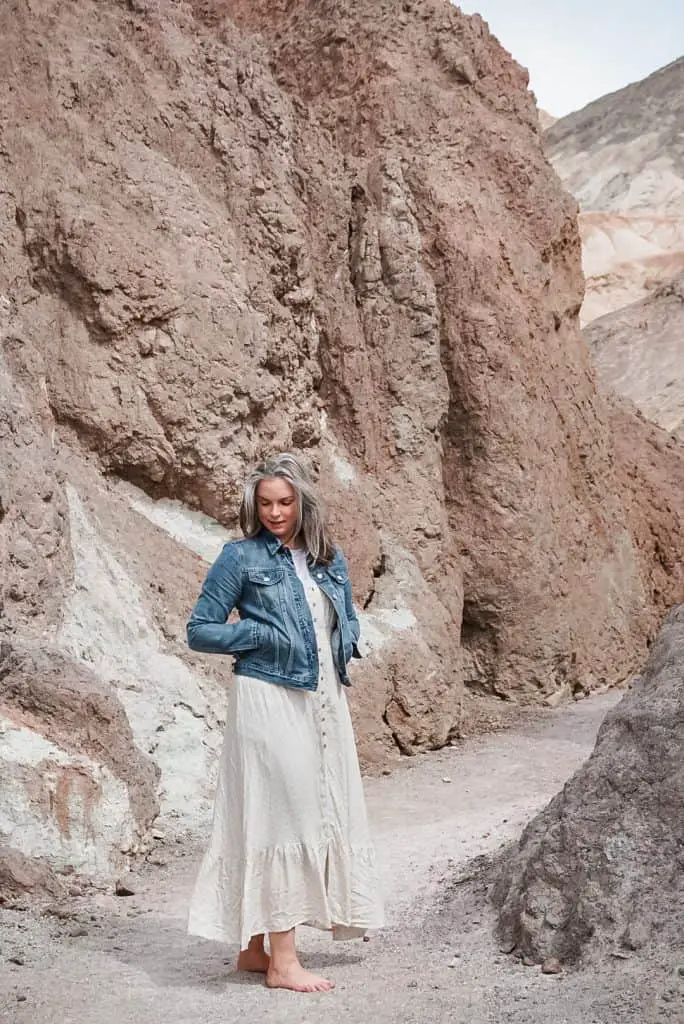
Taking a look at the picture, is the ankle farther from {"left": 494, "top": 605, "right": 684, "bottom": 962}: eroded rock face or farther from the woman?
{"left": 494, "top": 605, "right": 684, "bottom": 962}: eroded rock face

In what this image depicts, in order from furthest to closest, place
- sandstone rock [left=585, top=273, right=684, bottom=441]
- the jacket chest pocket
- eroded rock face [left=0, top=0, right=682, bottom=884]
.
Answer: sandstone rock [left=585, top=273, right=684, bottom=441], eroded rock face [left=0, top=0, right=682, bottom=884], the jacket chest pocket

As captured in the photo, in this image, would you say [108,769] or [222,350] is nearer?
[108,769]

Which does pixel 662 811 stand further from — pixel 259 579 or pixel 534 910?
pixel 259 579

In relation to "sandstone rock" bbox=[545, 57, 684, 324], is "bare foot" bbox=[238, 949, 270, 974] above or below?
below

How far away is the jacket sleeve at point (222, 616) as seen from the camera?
4.36 metres

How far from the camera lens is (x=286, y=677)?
171 inches

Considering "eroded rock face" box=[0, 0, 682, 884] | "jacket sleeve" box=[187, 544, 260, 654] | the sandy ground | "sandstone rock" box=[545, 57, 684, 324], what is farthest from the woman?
"sandstone rock" box=[545, 57, 684, 324]

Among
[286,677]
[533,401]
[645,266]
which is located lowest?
[286,677]

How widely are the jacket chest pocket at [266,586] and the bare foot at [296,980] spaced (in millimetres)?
1178

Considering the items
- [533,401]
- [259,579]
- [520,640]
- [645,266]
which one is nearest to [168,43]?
[533,401]

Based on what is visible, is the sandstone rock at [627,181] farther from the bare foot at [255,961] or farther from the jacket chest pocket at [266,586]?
the bare foot at [255,961]

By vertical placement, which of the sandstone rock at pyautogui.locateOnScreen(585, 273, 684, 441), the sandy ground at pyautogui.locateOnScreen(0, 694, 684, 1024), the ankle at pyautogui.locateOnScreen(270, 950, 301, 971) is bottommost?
the sandy ground at pyautogui.locateOnScreen(0, 694, 684, 1024)

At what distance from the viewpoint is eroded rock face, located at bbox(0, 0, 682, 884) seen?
26.0 ft

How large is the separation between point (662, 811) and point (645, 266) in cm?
3865
